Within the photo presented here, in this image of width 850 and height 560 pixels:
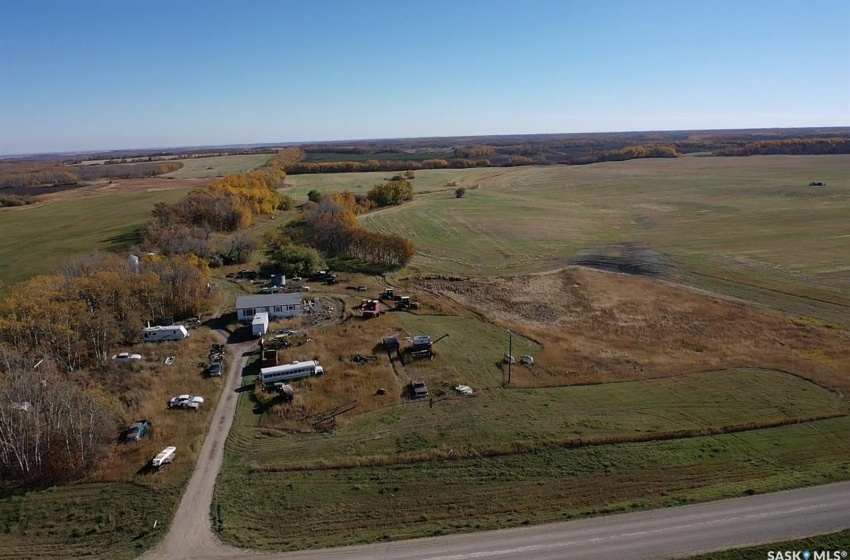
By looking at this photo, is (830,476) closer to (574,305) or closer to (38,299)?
(574,305)

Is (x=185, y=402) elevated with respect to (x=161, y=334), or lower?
lower

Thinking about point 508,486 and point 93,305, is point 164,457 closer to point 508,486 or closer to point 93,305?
point 508,486

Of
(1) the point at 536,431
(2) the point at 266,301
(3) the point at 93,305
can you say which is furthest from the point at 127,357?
(1) the point at 536,431

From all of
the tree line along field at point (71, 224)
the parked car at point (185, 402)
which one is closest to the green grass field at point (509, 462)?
the parked car at point (185, 402)

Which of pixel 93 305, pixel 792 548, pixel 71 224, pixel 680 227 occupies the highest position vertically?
pixel 71 224

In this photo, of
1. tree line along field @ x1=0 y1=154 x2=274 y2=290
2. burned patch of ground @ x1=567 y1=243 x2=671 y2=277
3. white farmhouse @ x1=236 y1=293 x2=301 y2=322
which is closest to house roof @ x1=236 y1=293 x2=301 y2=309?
white farmhouse @ x1=236 y1=293 x2=301 y2=322

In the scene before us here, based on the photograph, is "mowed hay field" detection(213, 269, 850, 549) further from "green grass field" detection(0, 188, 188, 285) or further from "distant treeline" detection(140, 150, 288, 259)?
"green grass field" detection(0, 188, 188, 285)
